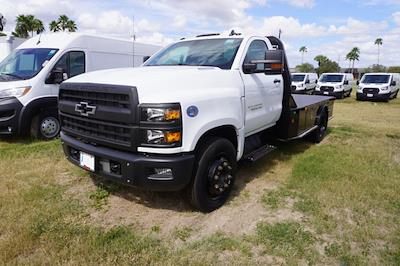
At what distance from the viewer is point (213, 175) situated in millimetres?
3783

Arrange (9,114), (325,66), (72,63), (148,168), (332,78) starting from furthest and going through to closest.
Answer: (325,66) < (332,78) < (72,63) < (9,114) < (148,168)

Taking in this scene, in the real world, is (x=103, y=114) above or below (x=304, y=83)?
below

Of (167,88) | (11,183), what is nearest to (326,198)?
(167,88)

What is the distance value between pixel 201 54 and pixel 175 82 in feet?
4.49

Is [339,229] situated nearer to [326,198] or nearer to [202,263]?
[326,198]

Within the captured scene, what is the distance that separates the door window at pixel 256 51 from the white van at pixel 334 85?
19.1 meters

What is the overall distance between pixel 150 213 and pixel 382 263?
93.5 inches

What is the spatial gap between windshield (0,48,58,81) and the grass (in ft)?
7.58

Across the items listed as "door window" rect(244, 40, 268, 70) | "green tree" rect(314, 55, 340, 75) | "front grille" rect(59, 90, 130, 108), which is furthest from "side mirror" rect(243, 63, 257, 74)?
"green tree" rect(314, 55, 340, 75)

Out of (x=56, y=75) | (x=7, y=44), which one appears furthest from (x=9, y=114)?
(x=7, y=44)

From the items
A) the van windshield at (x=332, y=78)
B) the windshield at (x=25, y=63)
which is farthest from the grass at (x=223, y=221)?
the van windshield at (x=332, y=78)

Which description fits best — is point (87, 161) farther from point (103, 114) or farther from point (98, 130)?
point (103, 114)

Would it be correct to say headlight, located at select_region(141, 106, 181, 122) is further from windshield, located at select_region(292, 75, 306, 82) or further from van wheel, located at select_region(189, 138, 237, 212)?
windshield, located at select_region(292, 75, 306, 82)

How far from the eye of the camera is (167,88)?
327cm
